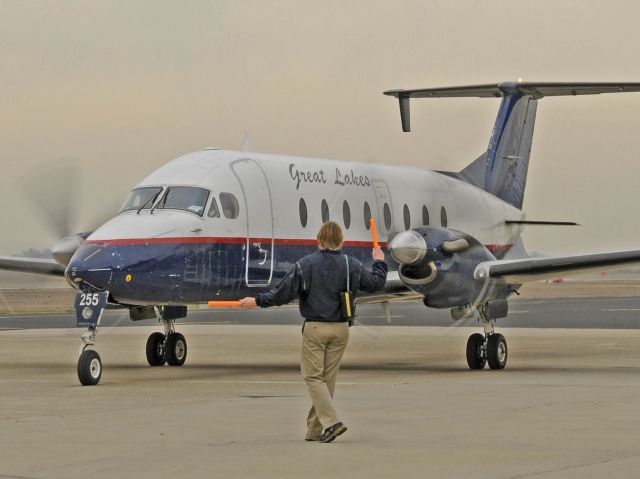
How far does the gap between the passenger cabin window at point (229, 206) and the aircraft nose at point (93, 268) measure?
2.46 meters

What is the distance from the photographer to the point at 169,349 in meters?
23.5

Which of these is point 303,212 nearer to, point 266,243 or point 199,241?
point 266,243

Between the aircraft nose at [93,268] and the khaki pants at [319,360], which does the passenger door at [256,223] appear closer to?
the aircraft nose at [93,268]

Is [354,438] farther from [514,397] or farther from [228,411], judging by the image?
[514,397]

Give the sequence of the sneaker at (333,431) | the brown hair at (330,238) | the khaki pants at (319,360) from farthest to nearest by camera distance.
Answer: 1. the brown hair at (330,238)
2. the khaki pants at (319,360)
3. the sneaker at (333,431)

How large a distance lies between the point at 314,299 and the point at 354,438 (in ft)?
4.34

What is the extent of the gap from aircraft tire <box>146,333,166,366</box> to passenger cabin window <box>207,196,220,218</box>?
3671mm

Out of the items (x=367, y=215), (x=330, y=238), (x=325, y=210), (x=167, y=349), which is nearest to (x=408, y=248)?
(x=325, y=210)

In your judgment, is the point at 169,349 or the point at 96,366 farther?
the point at 169,349

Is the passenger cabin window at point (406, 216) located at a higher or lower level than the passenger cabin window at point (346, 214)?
lower

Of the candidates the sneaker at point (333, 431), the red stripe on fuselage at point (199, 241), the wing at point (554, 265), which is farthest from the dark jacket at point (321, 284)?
the wing at point (554, 265)

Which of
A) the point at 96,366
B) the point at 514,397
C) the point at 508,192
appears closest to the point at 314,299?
the point at 514,397

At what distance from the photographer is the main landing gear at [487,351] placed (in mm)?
21875

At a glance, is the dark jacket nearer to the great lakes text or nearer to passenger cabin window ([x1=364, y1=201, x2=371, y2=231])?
the great lakes text
